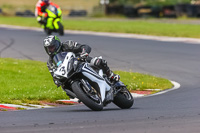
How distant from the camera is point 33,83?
13383mm

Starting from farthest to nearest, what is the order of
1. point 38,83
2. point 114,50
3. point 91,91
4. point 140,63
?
point 114,50, point 140,63, point 38,83, point 91,91

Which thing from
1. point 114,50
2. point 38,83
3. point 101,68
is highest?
point 101,68

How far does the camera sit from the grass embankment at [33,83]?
1140 cm

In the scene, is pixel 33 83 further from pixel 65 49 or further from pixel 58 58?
pixel 58 58

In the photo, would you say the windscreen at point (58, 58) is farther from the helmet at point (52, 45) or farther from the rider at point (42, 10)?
the rider at point (42, 10)

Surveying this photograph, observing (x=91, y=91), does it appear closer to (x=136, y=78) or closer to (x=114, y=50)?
(x=136, y=78)

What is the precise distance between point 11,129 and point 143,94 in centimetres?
564

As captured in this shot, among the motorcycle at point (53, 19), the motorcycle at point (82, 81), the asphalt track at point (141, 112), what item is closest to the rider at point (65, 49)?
the motorcycle at point (82, 81)

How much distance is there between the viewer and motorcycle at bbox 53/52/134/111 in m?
8.88

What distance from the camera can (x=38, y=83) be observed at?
528 inches

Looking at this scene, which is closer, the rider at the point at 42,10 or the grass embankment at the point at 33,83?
the grass embankment at the point at 33,83

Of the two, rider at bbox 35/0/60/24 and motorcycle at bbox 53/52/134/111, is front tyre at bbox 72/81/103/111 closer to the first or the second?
motorcycle at bbox 53/52/134/111

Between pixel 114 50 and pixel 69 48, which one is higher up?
pixel 69 48

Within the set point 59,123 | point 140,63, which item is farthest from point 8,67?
point 59,123
